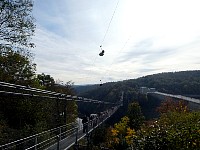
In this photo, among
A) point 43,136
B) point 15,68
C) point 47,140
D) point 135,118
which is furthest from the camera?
point 135,118

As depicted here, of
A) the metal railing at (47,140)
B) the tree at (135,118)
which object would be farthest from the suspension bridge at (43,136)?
the tree at (135,118)

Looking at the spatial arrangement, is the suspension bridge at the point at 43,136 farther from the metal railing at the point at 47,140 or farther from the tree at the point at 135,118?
the tree at the point at 135,118

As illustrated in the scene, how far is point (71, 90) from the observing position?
1987 inches

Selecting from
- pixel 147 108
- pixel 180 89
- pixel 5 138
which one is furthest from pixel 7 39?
pixel 180 89

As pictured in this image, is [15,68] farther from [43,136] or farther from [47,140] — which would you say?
[47,140]

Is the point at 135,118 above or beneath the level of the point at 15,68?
beneath

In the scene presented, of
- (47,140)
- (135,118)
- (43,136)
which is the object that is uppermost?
(47,140)

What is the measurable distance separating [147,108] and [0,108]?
211ft

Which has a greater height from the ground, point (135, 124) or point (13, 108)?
point (13, 108)

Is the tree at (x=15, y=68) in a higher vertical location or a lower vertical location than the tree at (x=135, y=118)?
higher

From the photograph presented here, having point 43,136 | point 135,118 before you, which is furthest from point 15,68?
point 135,118

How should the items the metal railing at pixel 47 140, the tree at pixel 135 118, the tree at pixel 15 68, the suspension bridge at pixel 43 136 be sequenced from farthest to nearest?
1. the tree at pixel 135 118
2. the tree at pixel 15 68
3. the metal railing at pixel 47 140
4. the suspension bridge at pixel 43 136

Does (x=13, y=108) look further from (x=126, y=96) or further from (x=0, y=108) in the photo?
(x=126, y=96)

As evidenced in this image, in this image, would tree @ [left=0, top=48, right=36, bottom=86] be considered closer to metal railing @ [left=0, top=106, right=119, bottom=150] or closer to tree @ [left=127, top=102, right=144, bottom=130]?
metal railing @ [left=0, top=106, right=119, bottom=150]
